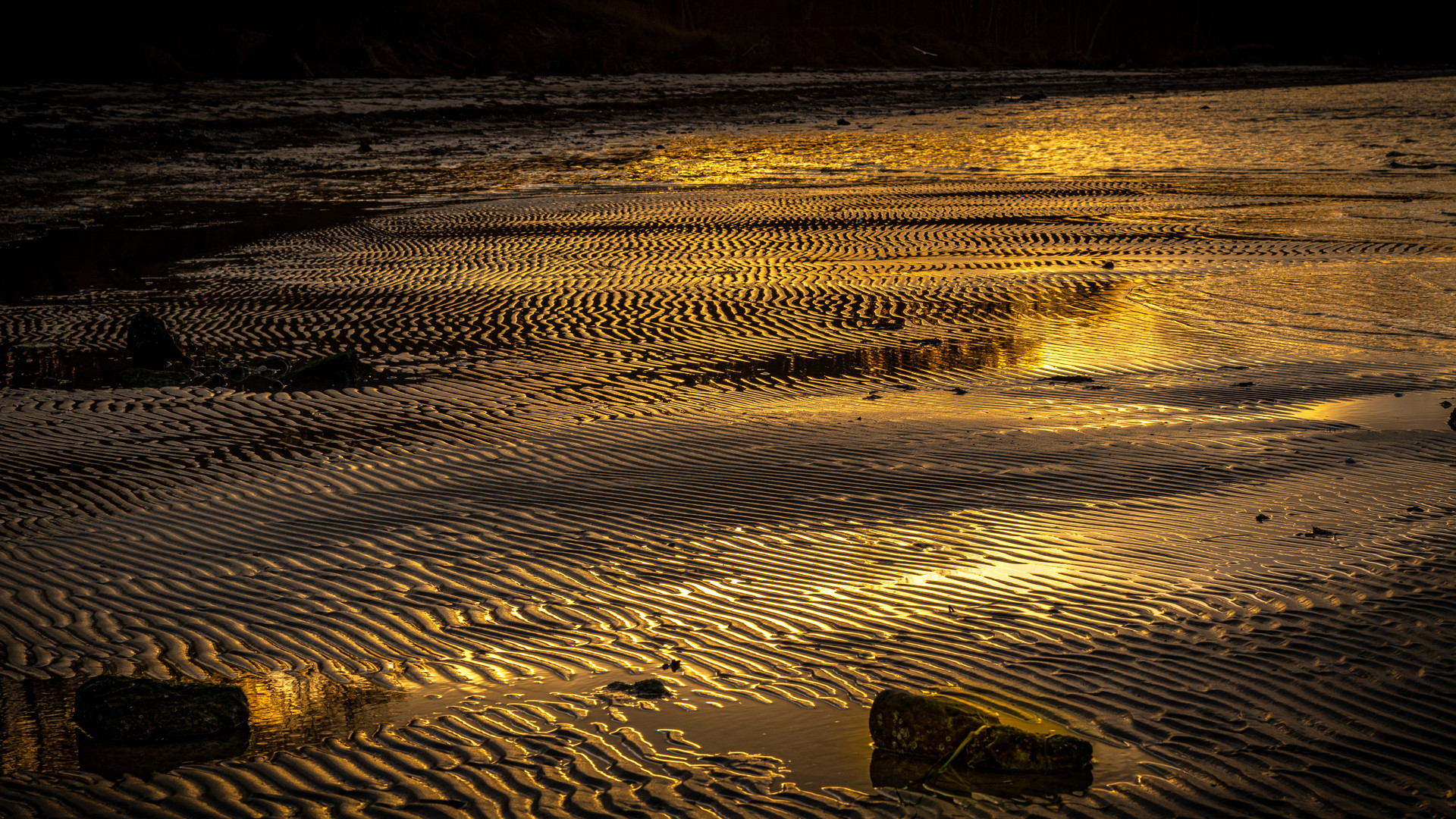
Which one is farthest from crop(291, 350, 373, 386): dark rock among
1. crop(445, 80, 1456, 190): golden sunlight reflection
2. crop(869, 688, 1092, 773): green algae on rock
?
crop(445, 80, 1456, 190): golden sunlight reflection

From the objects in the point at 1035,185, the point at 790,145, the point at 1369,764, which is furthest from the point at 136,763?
the point at 790,145

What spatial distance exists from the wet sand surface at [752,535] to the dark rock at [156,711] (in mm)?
148

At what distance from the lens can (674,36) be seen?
68562mm

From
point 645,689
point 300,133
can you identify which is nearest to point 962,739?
point 645,689

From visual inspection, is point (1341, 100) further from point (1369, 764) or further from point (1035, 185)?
point (1369, 764)

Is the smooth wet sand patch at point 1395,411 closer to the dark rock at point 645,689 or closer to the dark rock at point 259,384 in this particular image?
the dark rock at point 645,689

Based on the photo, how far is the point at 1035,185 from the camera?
74.5 ft

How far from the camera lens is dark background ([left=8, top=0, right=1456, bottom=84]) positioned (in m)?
51.9

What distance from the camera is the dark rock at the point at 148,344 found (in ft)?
35.1

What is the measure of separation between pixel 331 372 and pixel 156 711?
599cm

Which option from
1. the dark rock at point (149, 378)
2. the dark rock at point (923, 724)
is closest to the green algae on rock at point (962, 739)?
the dark rock at point (923, 724)

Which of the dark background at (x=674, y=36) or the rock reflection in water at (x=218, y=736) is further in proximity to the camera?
the dark background at (x=674, y=36)

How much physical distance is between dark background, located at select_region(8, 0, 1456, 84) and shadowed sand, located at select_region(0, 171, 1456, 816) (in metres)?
43.9

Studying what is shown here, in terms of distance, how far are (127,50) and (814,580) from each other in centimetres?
5353
